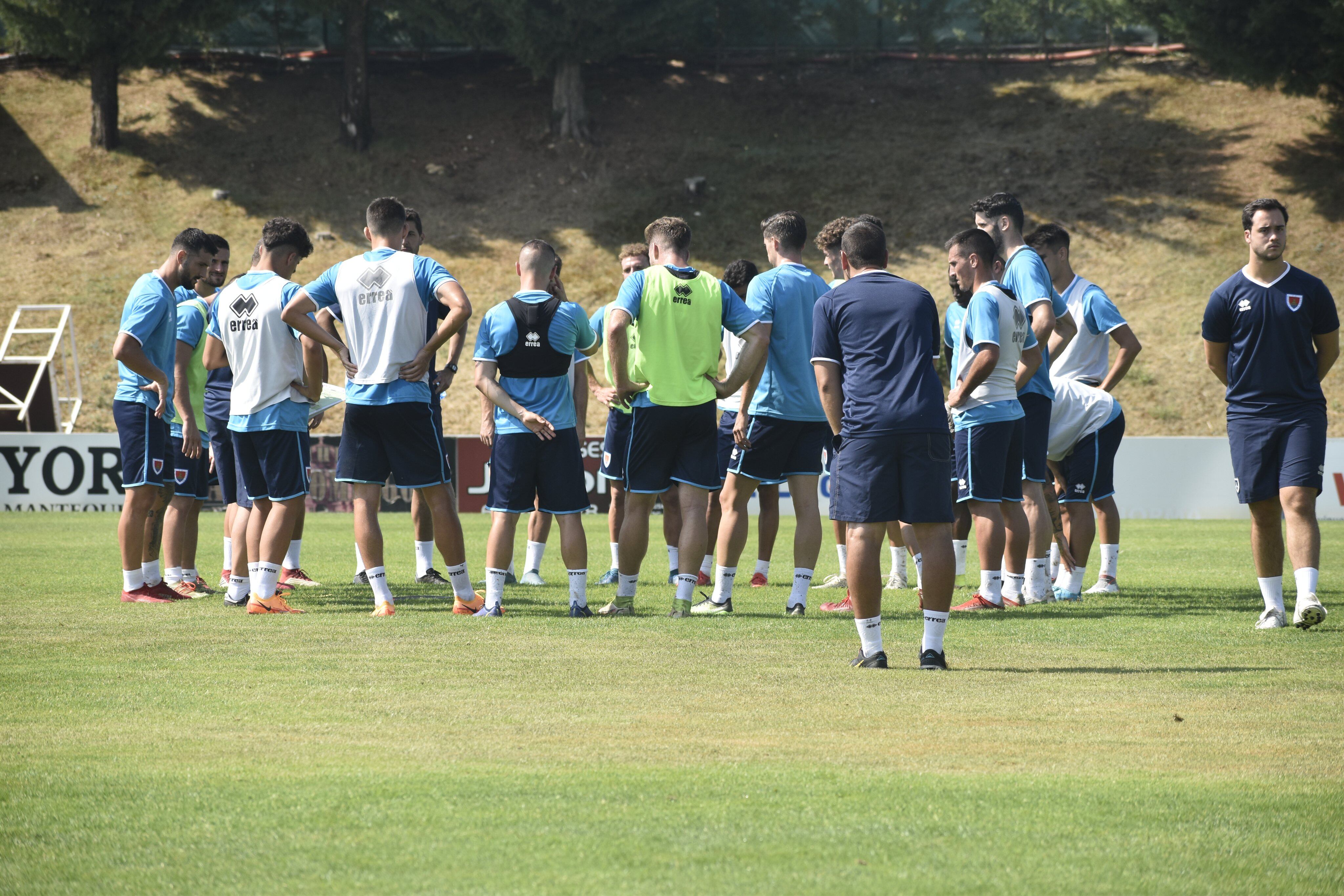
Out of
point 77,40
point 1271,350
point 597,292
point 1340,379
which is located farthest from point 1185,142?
point 1271,350

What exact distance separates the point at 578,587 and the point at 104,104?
3521 centimetres

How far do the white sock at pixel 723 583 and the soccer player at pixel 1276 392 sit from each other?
118 inches

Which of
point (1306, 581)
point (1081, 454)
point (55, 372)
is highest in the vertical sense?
point (55, 372)

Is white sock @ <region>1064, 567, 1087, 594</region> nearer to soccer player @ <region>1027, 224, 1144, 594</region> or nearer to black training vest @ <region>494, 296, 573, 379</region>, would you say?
soccer player @ <region>1027, 224, 1144, 594</region>

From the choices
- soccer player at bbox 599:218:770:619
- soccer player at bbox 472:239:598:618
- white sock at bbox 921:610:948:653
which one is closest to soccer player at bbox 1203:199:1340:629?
white sock at bbox 921:610:948:653

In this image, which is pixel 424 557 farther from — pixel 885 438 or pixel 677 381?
pixel 885 438

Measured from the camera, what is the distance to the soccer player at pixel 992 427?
26.0 feet

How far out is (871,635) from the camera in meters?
6.29

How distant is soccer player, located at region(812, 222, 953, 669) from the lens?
242 inches

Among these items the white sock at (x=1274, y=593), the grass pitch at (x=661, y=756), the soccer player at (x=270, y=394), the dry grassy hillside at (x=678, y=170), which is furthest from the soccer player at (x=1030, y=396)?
the dry grassy hillside at (x=678, y=170)

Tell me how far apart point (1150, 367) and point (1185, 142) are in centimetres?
971

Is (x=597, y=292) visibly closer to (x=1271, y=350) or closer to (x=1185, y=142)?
(x=1185, y=142)

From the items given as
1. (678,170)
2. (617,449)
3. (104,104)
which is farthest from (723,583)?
(104,104)

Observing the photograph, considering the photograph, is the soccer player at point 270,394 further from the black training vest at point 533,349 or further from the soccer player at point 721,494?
the soccer player at point 721,494
